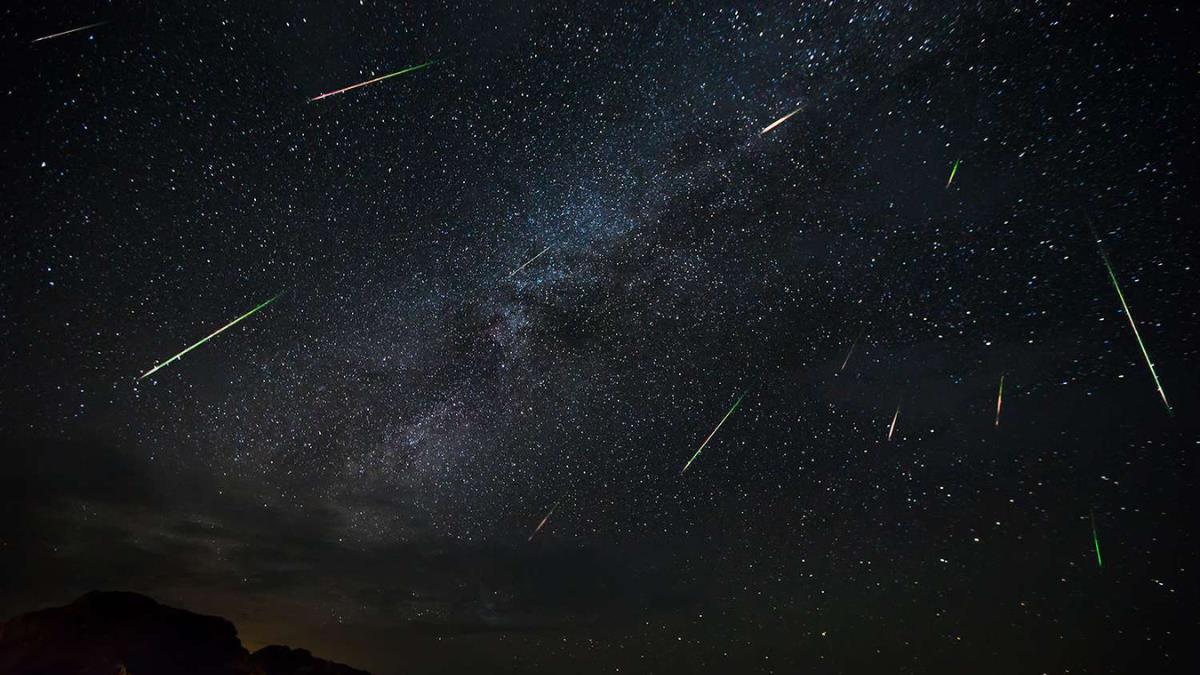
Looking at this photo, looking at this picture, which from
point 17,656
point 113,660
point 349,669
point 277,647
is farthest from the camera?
point 349,669

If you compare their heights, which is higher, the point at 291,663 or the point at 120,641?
the point at 120,641

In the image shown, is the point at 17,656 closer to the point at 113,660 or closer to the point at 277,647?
the point at 113,660

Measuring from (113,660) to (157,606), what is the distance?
3341mm

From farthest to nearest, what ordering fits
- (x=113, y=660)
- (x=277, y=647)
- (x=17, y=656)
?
(x=277, y=647) → (x=113, y=660) → (x=17, y=656)

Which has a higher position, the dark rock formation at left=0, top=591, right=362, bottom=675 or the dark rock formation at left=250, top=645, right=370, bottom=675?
the dark rock formation at left=0, top=591, right=362, bottom=675

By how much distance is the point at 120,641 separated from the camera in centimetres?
1884

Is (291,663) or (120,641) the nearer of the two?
(120,641)

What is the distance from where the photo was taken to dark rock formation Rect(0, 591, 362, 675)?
16.5m

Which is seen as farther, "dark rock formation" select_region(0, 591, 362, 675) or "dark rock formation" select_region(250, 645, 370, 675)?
"dark rock formation" select_region(250, 645, 370, 675)

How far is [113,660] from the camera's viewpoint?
58.6ft

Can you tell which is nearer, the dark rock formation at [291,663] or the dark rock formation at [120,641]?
the dark rock formation at [120,641]

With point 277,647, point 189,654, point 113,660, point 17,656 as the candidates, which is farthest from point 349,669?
point 17,656

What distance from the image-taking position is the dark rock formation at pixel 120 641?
16469 mm

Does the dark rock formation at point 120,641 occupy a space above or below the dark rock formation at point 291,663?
above
